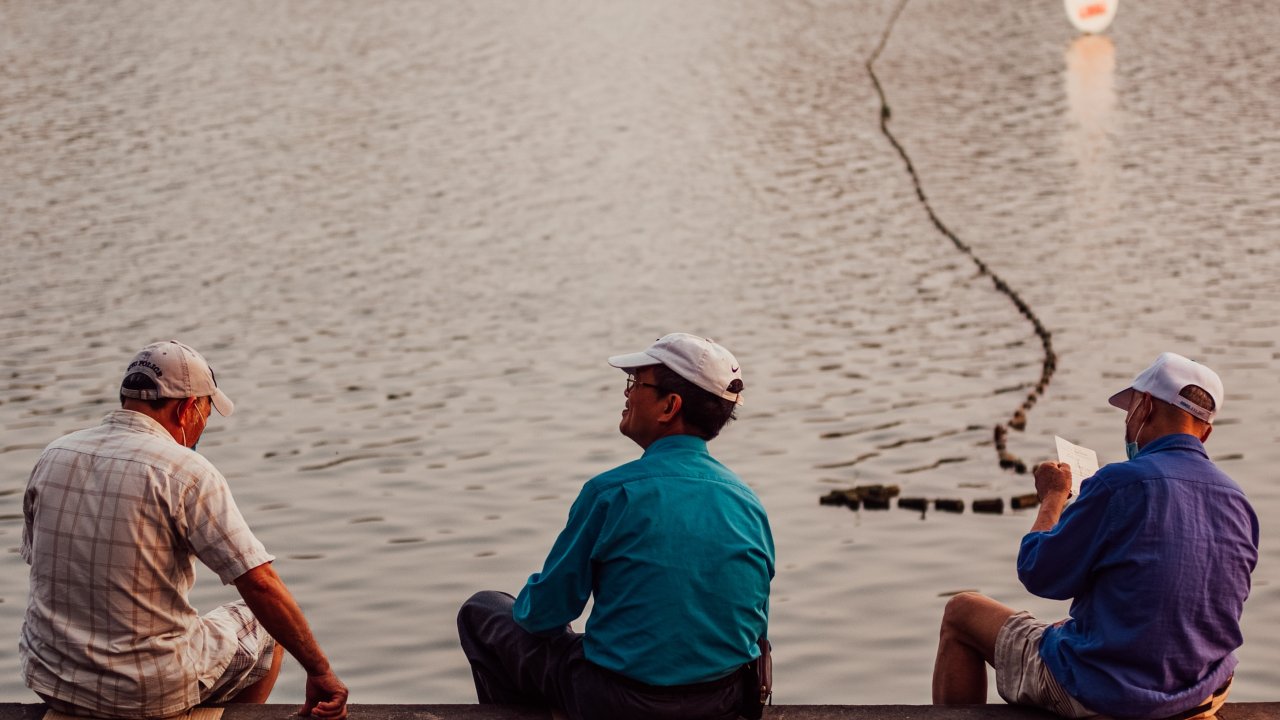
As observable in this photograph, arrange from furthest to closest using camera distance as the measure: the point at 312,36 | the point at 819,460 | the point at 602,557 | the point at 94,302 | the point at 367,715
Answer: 1. the point at 312,36
2. the point at 94,302
3. the point at 819,460
4. the point at 367,715
5. the point at 602,557

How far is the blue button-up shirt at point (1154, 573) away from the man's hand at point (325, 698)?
1.97 metres

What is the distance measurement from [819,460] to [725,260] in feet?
18.9

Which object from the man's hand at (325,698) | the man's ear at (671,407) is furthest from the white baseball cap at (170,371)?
the man's ear at (671,407)

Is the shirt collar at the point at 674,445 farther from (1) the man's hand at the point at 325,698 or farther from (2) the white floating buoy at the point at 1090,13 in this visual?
(2) the white floating buoy at the point at 1090,13

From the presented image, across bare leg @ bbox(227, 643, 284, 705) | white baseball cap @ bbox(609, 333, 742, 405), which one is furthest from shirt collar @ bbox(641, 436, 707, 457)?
bare leg @ bbox(227, 643, 284, 705)

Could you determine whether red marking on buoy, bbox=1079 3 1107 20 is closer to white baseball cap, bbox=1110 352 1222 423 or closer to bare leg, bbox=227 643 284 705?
white baseball cap, bbox=1110 352 1222 423

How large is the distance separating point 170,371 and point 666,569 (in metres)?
1.44

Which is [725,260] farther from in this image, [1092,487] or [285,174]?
[1092,487]

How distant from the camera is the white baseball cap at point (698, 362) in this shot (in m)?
4.43

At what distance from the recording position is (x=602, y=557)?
4328 mm

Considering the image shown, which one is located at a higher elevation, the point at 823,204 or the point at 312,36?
the point at 312,36

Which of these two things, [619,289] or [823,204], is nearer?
[619,289]

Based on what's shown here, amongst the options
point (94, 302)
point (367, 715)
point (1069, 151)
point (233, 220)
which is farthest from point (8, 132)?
point (367, 715)

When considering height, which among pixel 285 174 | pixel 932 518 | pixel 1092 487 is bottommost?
pixel 932 518
